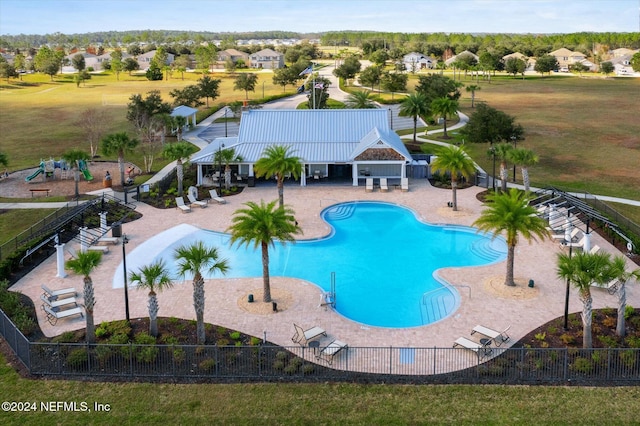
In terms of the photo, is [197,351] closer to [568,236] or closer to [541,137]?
[568,236]

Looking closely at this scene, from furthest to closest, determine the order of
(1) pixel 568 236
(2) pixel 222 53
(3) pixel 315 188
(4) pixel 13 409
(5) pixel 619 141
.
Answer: (2) pixel 222 53
(5) pixel 619 141
(3) pixel 315 188
(1) pixel 568 236
(4) pixel 13 409

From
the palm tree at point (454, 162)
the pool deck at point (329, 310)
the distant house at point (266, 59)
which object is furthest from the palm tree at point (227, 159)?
the distant house at point (266, 59)

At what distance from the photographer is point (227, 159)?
4603cm

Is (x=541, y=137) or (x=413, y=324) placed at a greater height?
(x=541, y=137)

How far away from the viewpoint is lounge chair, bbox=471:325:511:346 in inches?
926

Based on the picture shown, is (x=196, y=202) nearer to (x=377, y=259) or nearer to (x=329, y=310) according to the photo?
(x=377, y=259)

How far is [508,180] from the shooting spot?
49.4m

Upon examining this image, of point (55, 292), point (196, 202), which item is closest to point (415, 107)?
point (196, 202)

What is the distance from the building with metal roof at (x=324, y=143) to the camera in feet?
156

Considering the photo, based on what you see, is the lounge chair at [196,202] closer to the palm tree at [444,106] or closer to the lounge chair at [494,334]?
the lounge chair at [494,334]

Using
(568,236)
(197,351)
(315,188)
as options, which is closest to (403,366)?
(197,351)

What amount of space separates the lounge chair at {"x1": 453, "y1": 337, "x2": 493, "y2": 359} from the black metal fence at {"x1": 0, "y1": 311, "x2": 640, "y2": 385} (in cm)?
18

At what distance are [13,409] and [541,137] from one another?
204ft

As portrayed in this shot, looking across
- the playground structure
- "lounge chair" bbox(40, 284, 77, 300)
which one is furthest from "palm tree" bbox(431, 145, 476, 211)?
the playground structure
